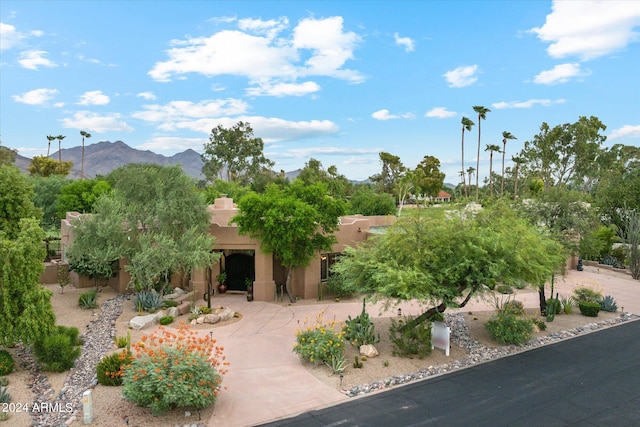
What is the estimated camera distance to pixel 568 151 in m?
55.7

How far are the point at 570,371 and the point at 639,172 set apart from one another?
125 ft

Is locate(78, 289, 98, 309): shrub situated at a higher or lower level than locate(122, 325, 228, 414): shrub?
lower

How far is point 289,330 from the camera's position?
56.3 ft

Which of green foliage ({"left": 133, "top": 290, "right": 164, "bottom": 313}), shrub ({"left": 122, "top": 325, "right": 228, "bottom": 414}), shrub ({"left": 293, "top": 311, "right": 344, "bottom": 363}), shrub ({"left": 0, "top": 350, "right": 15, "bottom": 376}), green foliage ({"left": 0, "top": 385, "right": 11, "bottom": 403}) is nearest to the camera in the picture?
shrub ({"left": 122, "top": 325, "right": 228, "bottom": 414})

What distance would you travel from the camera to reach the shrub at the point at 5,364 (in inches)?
485

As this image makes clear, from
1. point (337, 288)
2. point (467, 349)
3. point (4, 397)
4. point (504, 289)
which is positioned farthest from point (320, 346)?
point (504, 289)

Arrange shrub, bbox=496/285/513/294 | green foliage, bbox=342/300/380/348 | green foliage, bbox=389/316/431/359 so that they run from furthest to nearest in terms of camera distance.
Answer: shrub, bbox=496/285/513/294, green foliage, bbox=342/300/380/348, green foliage, bbox=389/316/431/359

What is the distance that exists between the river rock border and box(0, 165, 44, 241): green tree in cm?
2207

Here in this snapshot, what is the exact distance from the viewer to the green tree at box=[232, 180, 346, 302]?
67.1 feet

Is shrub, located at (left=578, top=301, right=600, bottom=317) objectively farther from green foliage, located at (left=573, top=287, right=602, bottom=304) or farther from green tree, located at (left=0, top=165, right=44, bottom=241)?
green tree, located at (left=0, top=165, right=44, bottom=241)

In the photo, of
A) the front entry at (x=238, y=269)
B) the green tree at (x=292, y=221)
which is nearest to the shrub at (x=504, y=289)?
the green tree at (x=292, y=221)

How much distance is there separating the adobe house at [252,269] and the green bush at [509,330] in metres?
8.67

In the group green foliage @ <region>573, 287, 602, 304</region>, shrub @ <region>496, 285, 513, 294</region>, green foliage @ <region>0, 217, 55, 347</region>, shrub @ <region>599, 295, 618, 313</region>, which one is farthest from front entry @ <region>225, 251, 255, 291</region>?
shrub @ <region>599, 295, 618, 313</region>

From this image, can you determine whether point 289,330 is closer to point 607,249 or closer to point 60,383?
point 60,383
